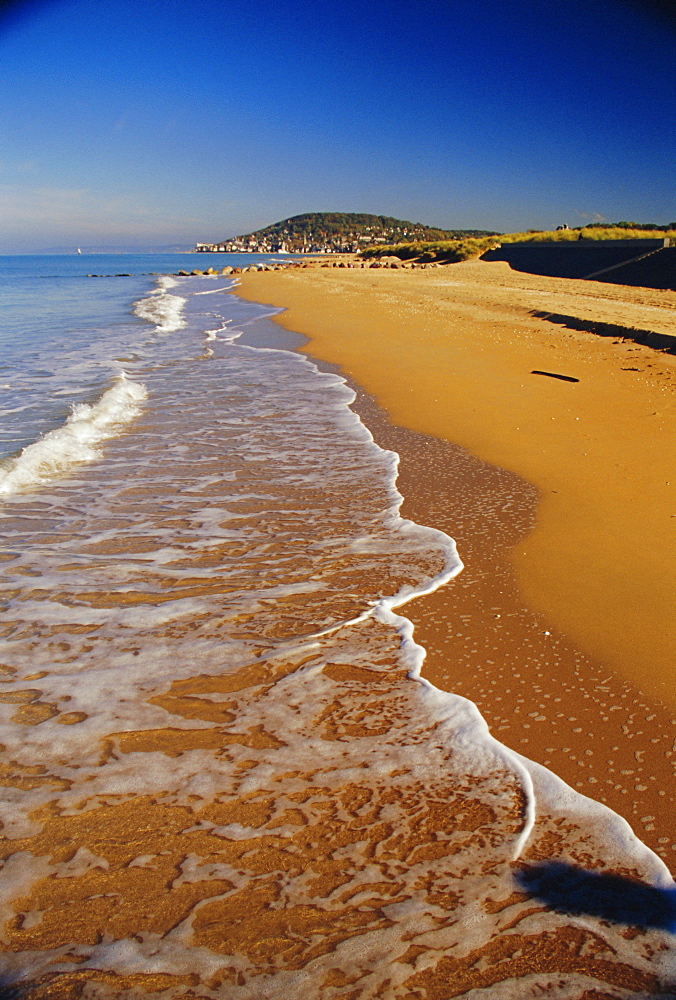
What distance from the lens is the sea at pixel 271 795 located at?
5.87 feet

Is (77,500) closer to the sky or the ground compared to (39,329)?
closer to the ground

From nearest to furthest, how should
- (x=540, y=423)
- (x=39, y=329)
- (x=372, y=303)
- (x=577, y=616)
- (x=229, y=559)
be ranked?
(x=577, y=616) → (x=229, y=559) → (x=540, y=423) → (x=39, y=329) → (x=372, y=303)

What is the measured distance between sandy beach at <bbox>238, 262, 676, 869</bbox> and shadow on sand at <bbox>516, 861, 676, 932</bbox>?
6.8 inches

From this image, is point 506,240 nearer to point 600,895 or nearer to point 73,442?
point 73,442

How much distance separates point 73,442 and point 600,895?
6622 millimetres

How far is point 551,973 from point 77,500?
16.0ft

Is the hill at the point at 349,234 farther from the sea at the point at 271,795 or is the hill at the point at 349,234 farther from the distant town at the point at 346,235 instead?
the sea at the point at 271,795

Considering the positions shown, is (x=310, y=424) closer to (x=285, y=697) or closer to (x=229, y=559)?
(x=229, y=559)

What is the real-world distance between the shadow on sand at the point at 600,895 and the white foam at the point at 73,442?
528 cm

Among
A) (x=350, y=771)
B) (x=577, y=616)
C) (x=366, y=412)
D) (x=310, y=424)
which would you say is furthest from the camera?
(x=366, y=412)

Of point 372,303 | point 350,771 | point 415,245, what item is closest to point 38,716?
point 350,771

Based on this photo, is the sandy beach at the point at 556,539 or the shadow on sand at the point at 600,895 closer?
the shadow on sand at the point at 600,895

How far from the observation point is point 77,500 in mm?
5520

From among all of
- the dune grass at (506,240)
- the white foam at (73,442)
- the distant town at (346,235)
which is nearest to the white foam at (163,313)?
the white foam at (73,442)
